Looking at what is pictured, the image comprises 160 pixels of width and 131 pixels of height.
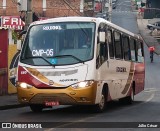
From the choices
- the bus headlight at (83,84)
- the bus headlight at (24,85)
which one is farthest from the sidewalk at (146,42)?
the bus headlight at (83,84)

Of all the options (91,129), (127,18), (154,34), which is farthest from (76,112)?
(127,18)

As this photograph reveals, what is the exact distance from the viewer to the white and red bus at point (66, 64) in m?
14.7

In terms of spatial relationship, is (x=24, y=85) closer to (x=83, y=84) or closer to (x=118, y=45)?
(x=83, y=84)

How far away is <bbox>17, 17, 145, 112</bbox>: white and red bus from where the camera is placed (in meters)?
14.7

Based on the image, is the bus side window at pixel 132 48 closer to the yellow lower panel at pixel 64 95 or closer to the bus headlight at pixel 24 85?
the yellow lower panel at pixel 64 95

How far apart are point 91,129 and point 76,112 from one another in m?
4.50

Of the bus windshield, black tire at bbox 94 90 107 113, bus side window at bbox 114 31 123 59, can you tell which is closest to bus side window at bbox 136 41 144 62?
bus side window at bbox 114 31 123 59

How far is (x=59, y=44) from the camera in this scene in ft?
50.7

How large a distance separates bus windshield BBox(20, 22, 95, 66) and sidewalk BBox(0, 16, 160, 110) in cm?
306

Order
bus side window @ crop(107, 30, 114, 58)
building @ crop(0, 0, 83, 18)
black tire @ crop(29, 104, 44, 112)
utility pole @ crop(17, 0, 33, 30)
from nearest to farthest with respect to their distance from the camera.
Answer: black tire @ crop(29, 104, 44, 112)
bus side window @ crop(107, 30, 114, 58)
utility pole @ crop(17, 0, 33, 30)
building @ crop(0, 0, 83, 18)

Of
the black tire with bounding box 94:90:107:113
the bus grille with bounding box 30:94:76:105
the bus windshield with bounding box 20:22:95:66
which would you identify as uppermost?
the bus windshield with bounding box 20:22:95:66

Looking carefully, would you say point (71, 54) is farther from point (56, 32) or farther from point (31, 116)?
point (31, 116)

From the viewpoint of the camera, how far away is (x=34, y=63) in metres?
15.2

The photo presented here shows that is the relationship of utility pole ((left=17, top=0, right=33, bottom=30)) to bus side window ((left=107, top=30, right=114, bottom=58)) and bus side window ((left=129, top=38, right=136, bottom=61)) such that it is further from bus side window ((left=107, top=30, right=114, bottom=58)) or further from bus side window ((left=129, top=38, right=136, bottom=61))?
bus side window ((left=107, top=30, right=114, bottom=58))
